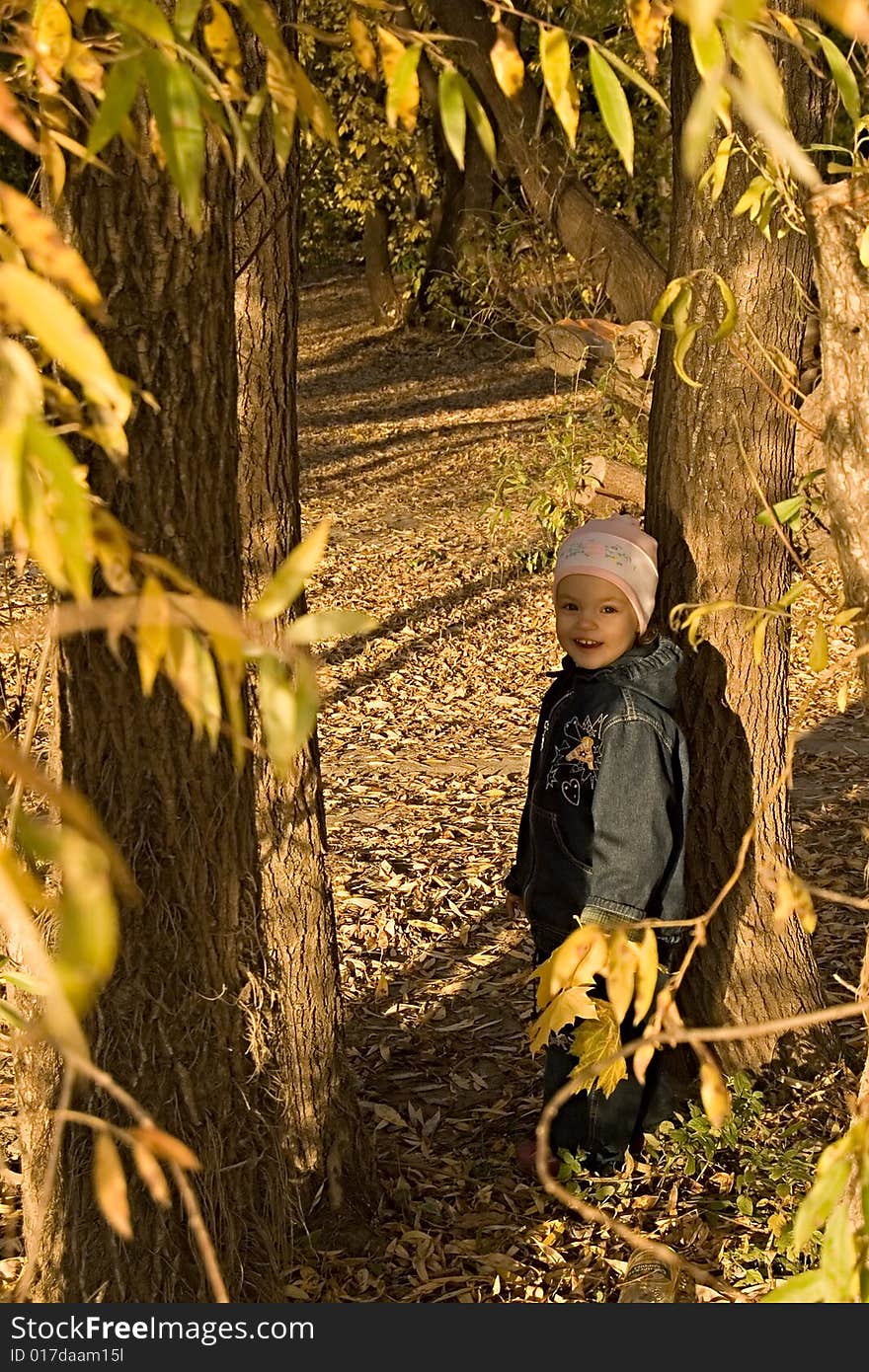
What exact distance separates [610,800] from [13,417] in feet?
8.80

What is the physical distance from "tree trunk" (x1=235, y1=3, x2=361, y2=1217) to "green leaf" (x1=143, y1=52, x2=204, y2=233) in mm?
1982

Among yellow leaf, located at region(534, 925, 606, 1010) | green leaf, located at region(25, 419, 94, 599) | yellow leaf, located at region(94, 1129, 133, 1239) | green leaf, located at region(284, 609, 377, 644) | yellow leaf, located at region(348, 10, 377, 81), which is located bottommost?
yellow leaf, located at region(534, 925, 606, 1010)

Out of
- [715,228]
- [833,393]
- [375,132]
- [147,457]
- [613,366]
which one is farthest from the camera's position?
[375,132]

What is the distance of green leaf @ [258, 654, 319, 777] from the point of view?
3.44 ft

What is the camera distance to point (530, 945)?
194 inches

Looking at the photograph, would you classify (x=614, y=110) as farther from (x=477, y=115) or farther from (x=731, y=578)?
(x=731, y=578)

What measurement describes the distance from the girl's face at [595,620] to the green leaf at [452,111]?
7.05 ft

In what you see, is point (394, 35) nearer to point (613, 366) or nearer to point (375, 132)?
point (613, 366)

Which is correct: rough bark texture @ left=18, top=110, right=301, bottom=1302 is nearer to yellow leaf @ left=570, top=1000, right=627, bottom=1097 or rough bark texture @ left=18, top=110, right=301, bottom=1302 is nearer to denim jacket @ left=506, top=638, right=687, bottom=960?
yellow leaf @ left=570, top=1000, right=627, bottom=1097

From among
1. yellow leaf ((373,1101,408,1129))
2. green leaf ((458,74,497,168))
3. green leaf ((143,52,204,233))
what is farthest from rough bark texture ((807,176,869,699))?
yellow leaf ((373,1101,408,1129))

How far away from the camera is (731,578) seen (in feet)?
12.1

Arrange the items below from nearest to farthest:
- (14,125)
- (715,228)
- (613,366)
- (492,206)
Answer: (14,125) → (715,228) → (613,366) → (492,206)

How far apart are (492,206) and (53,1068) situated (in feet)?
61.6

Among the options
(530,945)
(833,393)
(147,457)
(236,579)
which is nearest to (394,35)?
(833,393)
